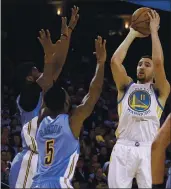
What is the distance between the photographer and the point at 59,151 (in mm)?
5742

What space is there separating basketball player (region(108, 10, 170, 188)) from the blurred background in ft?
14.5

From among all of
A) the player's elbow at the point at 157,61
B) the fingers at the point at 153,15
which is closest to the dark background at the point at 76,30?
the fingers at the point at 153,15

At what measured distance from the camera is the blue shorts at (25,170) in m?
6.67

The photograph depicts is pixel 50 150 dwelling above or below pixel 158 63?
below

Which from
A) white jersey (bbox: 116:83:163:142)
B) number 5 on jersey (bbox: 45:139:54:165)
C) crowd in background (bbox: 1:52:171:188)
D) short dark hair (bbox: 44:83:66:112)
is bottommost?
crowd in background (bbox: 1:52:171:188)

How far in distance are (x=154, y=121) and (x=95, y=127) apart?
5071 mm

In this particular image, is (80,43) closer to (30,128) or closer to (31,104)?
(31,104)

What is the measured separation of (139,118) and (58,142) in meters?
1.32

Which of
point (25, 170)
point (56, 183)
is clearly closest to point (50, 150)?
point (56, 183)

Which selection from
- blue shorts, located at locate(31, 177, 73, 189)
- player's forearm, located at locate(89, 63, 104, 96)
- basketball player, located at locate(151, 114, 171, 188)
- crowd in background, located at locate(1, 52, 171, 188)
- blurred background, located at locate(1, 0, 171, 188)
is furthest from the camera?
blurred background, located at locate(1, 0, 171, 188)

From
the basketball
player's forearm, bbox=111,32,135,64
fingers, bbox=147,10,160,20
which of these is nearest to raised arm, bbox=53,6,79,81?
player's forearm, bbox=111,32,135,64

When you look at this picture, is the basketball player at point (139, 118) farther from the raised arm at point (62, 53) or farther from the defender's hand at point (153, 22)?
the raised arm at point (62, 53)

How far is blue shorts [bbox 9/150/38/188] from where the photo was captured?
6.67m

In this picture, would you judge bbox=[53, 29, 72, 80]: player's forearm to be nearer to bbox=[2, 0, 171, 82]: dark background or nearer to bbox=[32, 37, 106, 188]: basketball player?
bbox=[32, 37, 106, 188]: basketball player
